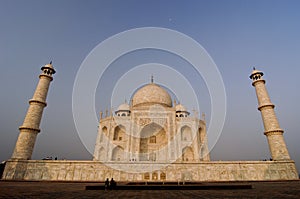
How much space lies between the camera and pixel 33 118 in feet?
65.4

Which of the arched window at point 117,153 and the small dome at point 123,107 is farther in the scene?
the small dome at point 123,107

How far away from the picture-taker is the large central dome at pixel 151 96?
1193 inches

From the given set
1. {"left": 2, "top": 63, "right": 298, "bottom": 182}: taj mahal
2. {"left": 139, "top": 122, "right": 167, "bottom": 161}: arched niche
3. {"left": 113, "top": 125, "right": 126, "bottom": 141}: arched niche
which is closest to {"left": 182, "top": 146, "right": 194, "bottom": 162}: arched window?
{"left": 2, "top": 63, "right": 298, "bottom": 182}: taj mahal

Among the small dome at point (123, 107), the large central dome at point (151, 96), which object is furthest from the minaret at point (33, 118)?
the large central dome at point (151, 96)

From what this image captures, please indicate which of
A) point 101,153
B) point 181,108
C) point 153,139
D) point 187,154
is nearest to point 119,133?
point 101,153

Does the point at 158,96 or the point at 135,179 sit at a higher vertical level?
the point at 158,96

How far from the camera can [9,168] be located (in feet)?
55.9

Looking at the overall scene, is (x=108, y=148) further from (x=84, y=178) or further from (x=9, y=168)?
(x=9, y=168)

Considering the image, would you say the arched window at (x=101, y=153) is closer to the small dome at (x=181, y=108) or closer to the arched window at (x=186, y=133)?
the arched window at (x=186, y=133)

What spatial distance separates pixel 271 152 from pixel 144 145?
15196mm

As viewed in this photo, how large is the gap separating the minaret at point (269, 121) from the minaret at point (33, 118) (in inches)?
989

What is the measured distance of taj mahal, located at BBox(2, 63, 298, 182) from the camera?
16.8m

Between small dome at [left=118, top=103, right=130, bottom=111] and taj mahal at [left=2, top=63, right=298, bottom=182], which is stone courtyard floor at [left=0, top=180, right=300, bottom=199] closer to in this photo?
taj mahal at [left=2, top=63, right=298, bottom=182]

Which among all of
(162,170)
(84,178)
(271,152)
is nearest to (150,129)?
(162,170)
